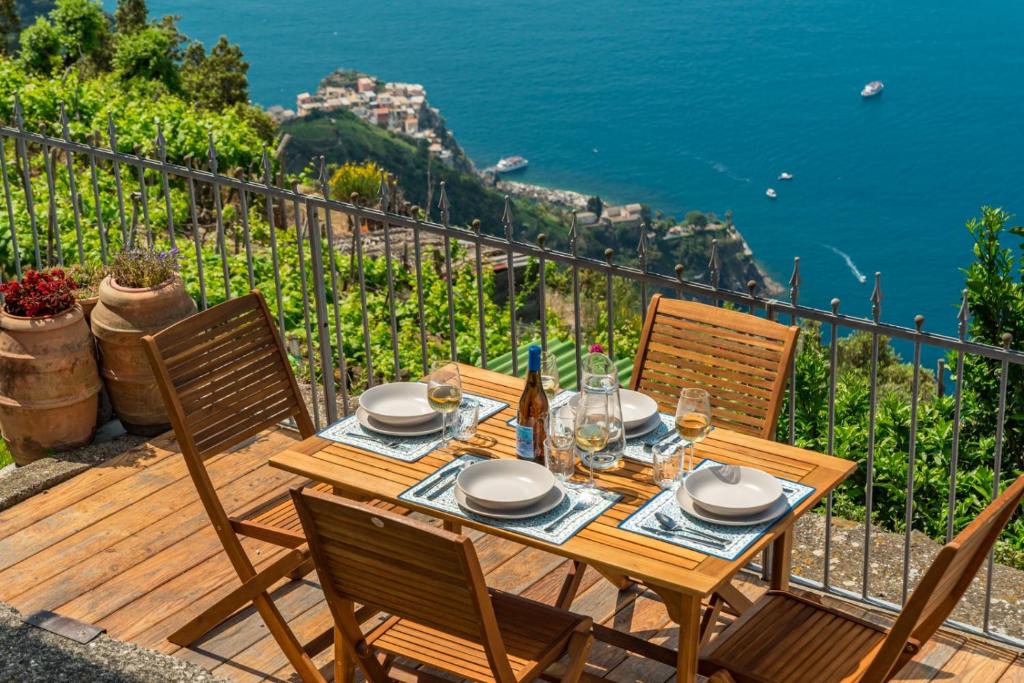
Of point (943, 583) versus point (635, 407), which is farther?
point (635, 407)

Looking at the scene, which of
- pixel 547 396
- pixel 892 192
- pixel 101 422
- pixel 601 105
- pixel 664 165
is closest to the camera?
pixel 547 396

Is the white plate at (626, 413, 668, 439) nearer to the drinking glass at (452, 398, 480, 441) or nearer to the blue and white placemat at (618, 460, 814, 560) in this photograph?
the blue and white placemat at (618, 460, 814, 560)

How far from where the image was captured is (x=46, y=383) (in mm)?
4566

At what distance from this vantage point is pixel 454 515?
280 centimetres

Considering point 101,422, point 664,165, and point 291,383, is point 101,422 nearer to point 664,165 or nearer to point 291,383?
point 291,383

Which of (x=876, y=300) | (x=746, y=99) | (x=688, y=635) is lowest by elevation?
(x=746, y=99)

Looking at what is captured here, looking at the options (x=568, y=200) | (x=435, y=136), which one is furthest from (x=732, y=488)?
(x=568, y=200)

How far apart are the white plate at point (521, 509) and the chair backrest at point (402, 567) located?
0.32 m

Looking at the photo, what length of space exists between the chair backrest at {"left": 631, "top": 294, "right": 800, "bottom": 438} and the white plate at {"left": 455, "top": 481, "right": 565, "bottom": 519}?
87 centimetres

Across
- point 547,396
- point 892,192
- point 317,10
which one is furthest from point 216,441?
point 317,10

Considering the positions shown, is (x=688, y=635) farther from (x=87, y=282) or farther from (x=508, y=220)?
(x=87, y=282)

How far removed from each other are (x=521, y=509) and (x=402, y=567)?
426 millimetres

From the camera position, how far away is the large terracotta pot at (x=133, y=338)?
4645 mm

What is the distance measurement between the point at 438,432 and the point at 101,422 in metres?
2.26
